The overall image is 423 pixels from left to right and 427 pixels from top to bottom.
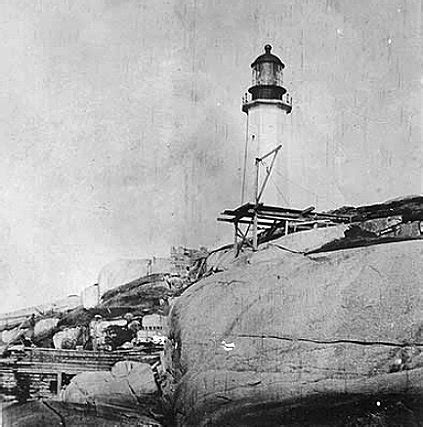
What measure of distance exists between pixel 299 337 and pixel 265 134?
768 millimetres

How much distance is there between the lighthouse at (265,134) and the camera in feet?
10.3

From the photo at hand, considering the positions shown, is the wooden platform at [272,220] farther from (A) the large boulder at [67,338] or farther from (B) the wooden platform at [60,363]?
(A) the large boulder at [67,338]

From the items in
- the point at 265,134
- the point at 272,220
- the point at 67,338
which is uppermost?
the point at 265,134

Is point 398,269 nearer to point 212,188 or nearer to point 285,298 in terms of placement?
point 285,298

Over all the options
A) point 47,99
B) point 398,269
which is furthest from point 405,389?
point 47,99

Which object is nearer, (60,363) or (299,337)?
(299,337)

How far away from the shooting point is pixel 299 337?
9.87ft

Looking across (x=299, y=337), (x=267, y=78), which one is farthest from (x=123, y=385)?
(x=267, y=78)

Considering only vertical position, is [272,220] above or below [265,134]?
below

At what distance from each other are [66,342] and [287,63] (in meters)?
1.34

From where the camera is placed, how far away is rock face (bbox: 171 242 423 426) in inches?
116

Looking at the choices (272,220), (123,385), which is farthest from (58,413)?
(272,220)

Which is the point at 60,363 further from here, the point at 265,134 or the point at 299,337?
the point at 265,134

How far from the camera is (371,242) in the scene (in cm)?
307
